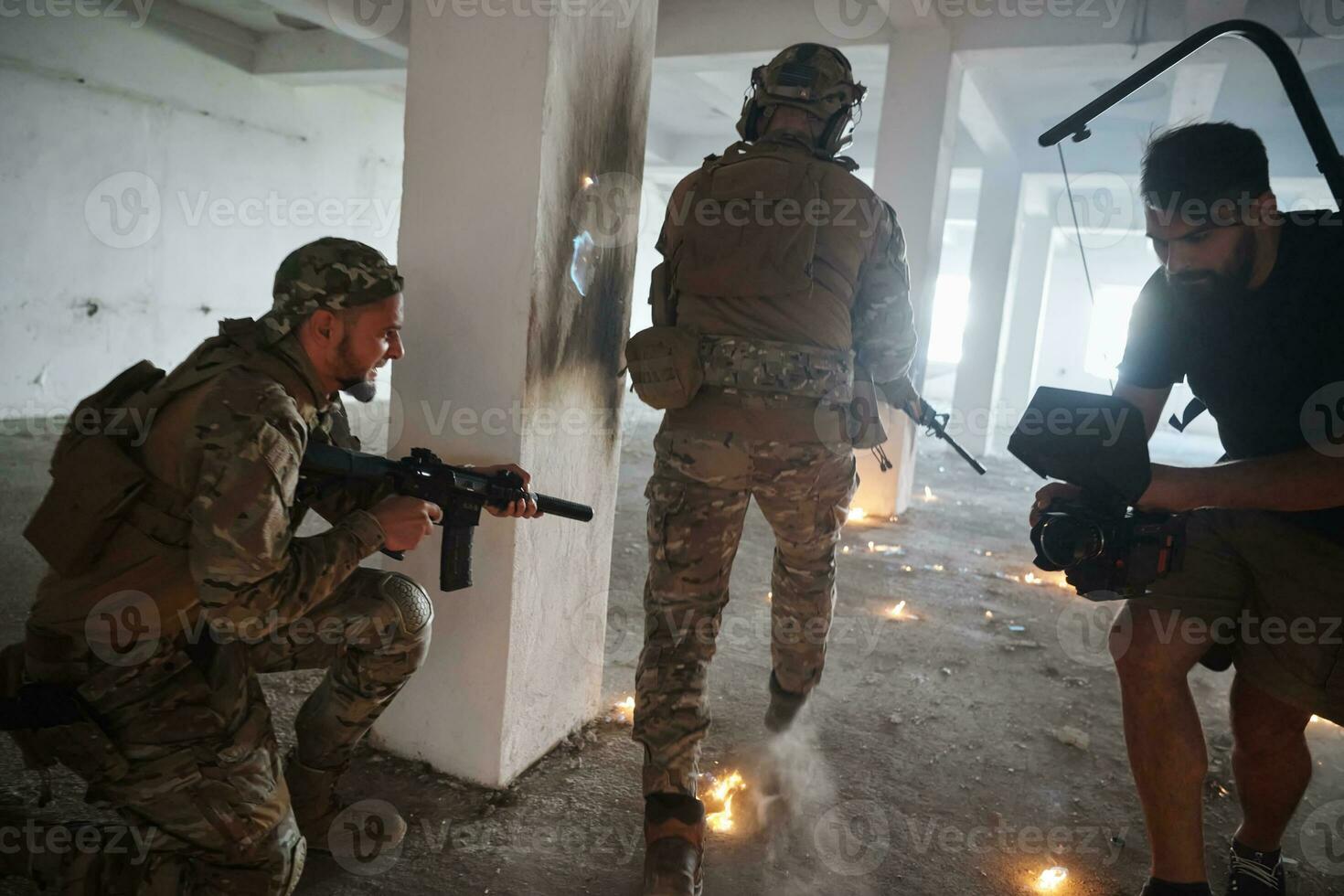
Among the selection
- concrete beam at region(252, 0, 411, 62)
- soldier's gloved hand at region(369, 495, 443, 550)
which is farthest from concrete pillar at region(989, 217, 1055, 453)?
soldier's gloved hand at region(369, 495, 443, 550)

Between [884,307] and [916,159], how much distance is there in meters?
3.97

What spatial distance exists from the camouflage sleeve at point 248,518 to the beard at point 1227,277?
186cm

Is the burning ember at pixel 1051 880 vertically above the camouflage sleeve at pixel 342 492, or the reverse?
the camouflage sleeve at pixel 342 492

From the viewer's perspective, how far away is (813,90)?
6.91ft

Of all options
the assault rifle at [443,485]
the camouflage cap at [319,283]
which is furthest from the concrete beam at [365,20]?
the assault rifle at [443,485]

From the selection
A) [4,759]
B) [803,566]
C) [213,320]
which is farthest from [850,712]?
[213,320]

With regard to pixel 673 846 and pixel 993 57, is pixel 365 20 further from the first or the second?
pixel 673 846

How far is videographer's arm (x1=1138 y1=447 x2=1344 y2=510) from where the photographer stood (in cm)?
164

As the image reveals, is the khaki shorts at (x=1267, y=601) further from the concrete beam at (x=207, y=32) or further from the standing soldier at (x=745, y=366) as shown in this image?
the concrete beam at (x=207, y=32)

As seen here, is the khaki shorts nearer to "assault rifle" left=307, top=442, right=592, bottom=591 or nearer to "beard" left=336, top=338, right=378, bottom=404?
"assault rifle" left=307, top=442, right=592, bottom=591

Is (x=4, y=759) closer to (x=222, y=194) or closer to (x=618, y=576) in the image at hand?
(x=618, y=576)

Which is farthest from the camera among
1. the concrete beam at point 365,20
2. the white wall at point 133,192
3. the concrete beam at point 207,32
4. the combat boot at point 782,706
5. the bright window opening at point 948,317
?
the bright window opening at point 948,317

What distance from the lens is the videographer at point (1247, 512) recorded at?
171 centimetres

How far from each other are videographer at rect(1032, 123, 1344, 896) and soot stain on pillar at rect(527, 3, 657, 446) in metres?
1.20
